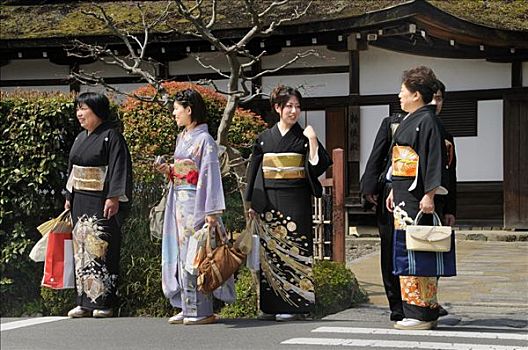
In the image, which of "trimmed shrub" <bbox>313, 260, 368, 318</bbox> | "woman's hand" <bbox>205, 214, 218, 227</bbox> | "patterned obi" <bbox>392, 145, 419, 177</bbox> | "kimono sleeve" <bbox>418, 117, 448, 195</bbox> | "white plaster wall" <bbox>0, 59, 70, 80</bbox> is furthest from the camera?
"white plaster wall" <bbox>0, 59, 70, 80</bbox>

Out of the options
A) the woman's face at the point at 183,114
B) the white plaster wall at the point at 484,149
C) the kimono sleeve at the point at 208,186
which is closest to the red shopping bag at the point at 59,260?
the kimono sleeve at the point at 208,186

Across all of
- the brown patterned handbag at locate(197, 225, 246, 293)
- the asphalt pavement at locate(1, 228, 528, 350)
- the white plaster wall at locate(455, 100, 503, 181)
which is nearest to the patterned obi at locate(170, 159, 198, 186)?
the brown patterned handbag at locate(197, 225, 246, 293)

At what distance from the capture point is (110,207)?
613 cm

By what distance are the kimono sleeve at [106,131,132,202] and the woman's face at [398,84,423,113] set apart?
2.16m

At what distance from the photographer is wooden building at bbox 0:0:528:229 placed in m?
13.3

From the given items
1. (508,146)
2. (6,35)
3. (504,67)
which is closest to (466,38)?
(504,67)

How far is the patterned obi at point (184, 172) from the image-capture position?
5871 millimetres

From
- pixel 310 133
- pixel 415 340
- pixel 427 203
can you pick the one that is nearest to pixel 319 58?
pixel 310 133

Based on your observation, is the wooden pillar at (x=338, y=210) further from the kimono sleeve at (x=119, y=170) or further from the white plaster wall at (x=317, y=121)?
the white plaster wall at (x=317, y=121)

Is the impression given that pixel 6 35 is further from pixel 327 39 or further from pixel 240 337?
pixel 240 337

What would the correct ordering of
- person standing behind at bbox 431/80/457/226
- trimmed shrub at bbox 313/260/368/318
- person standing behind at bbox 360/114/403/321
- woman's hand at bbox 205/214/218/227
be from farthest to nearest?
trimmed shrub at bbox 313/260/368/318 → woman's hand at bbox 205/214/218/227 → person standing behind at bbox 360/114/403/321 → person standing behind at bbox 431/80/457/226

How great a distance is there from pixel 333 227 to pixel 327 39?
6.26 metres

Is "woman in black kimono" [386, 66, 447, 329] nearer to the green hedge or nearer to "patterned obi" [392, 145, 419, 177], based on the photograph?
"patterned obi" [392, 145, 419, 177]

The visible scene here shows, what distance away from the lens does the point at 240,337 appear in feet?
17.3
